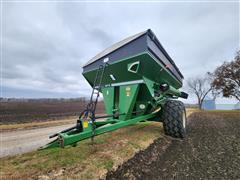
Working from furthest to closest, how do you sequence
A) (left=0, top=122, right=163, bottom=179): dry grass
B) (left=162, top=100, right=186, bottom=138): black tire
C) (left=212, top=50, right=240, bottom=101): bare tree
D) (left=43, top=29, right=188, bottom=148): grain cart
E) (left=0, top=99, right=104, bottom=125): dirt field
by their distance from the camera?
1. (left=212, top=50, right=240, bottom=101): bare tree
2. (left=0, top=99, right=104, bottom=125): dirt field
3. (left=162, top=100, right=186, bottom=138): black tire
4. (left=43, top=29, right=188, bottom=148): grain cart
5. (left=0, top=122, right=163, bottom=179): dry grass

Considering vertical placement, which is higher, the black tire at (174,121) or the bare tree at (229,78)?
the bare tree at (229,78)

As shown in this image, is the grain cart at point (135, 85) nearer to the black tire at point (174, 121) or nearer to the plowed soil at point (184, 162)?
the black tire at point (174, 121)

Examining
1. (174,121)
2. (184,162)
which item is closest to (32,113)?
(174,121)

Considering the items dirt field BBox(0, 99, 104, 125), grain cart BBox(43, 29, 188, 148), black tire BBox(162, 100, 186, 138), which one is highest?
grain cart BBox(43, 29, 188, 148)

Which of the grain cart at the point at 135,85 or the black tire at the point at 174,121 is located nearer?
the grain cart at the point at 135,85

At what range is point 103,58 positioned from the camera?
14.9ft

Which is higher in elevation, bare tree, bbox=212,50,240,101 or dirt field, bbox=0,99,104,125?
bare tree, bbox=212,50,240,101

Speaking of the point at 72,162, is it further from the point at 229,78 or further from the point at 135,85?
the point at 229,78

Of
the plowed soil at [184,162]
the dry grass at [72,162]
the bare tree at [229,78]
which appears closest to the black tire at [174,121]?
the plowed soil at [184,162]

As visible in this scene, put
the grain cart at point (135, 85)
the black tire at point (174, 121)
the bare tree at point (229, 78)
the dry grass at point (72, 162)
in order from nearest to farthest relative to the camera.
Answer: the dry grass at point (72, 162) < the grain cart at point (135, 85) < the black tire at point (174, 121) < the bare tree at point (229, 78)

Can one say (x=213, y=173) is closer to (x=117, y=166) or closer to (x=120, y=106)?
(x=117, y=166)

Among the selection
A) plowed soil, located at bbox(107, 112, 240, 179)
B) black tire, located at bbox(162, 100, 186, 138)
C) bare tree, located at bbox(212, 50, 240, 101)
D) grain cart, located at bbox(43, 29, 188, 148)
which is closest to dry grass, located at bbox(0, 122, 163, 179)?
plowed soil, located at bbox(107, 112, 240, 179)

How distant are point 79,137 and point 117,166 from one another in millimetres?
874

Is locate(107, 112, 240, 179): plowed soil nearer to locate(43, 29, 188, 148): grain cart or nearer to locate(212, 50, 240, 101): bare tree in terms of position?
locate(43, 29, 188, 148): grain cart
